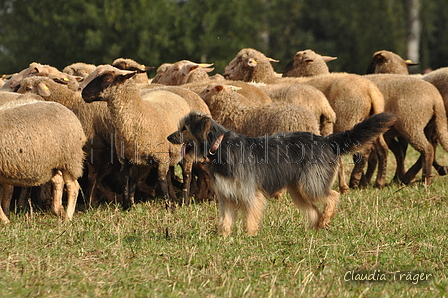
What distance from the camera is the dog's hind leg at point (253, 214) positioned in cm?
597

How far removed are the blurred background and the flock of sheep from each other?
15.0 m

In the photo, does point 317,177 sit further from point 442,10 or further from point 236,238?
point 442,10

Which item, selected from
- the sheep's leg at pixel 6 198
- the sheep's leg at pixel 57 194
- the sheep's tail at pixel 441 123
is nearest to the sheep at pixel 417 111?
the sheep's tail at pixel 441 123

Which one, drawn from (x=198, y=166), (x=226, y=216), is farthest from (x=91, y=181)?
(x=226, y=216)

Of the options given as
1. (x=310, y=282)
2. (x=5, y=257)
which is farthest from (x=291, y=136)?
(x=5, y=257)

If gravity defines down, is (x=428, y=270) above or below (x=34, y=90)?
below

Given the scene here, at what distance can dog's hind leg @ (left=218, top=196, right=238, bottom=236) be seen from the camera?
6012mm

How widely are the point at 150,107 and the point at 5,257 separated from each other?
3155mm

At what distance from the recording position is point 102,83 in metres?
7.65

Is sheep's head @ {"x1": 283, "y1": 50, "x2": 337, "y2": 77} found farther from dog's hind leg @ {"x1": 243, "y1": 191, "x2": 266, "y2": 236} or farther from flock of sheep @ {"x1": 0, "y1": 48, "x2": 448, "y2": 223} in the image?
dog's hind leg @ {"x1": 243, "y1": 191, "x2": 266, "y2": 236}

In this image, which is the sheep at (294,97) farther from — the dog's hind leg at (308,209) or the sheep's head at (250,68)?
the dog's hind leg at (308,209)

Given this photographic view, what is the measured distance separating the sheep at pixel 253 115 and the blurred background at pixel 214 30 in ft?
56.3

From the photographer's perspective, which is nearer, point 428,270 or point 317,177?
point 428,270

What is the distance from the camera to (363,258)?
5285 millimetres
